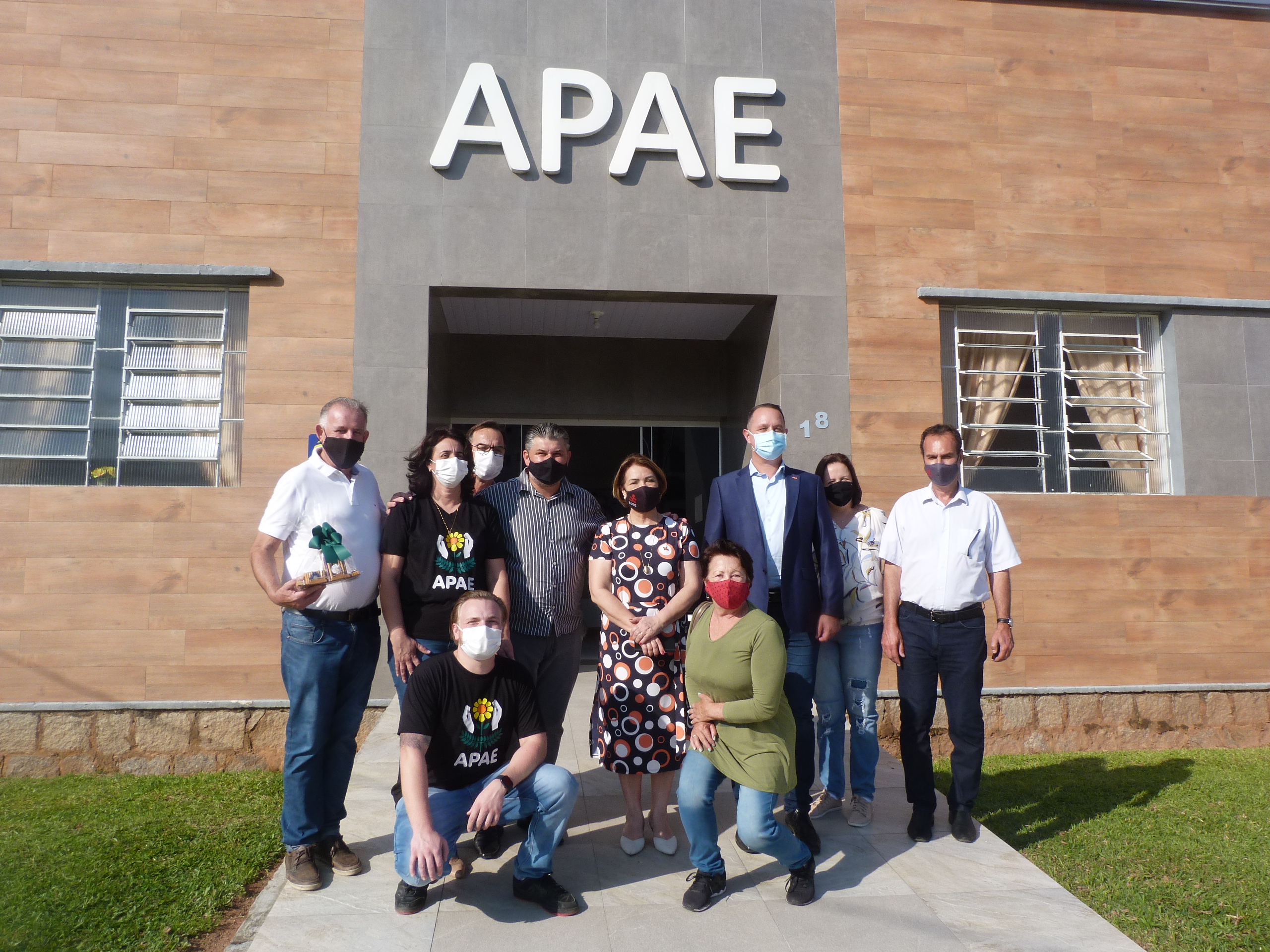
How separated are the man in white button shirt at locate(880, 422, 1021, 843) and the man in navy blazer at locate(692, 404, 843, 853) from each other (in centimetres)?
48

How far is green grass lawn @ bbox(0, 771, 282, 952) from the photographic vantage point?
3.46 m

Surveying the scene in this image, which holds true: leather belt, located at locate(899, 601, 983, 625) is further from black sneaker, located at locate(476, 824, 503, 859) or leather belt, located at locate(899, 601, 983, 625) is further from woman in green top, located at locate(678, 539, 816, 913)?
black sneaker, located at locate(476, 824, 503, 859)

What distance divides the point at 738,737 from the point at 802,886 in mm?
631

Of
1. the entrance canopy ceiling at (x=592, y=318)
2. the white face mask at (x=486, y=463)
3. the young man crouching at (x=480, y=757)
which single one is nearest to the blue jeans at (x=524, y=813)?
the young man crouching at (x=480, y=757)

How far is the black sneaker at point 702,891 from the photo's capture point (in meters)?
3.21

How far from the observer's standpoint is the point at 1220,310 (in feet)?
25.6

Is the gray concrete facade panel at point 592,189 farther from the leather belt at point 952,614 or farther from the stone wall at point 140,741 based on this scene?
the leather belt at point 952,614

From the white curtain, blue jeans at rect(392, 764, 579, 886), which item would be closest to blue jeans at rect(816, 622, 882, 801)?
blue jeans at rect(392, 764, 579, 886)

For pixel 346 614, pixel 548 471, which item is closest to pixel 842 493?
pixel 548 471

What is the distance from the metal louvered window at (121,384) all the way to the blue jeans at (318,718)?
3989 millimetres

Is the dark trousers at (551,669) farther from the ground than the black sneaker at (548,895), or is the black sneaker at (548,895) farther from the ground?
the dark trousers at (551,669)

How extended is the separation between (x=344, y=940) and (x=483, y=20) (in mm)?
6959

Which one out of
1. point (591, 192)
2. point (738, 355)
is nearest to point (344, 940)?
point (591, 192)

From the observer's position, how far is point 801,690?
3.73 metres
